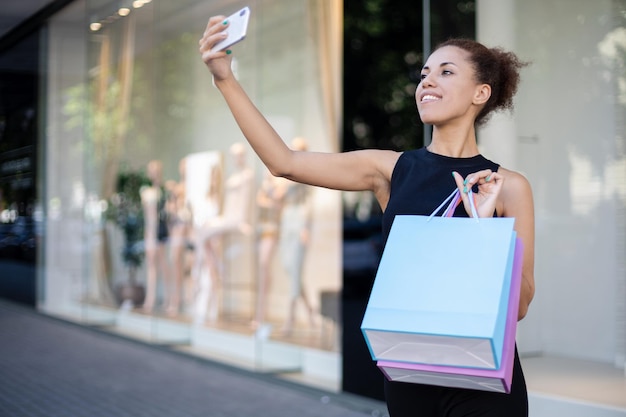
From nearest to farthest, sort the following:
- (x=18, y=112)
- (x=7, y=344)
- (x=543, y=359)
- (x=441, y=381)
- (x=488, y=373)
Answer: (x=488, y=373)
(x=441, y=381)
(x=543, y=359)
(x=7, y=344)
(x=18, y=112)

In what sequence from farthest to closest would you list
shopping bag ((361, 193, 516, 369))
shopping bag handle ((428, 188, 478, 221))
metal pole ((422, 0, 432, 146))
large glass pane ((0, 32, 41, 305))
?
large glass pane ((0, 32, 41, 305)), metal pole ((422, 0, 432, 146)), shopping bag handle ((428, 188, 478, 221)), shopping bag ((361, 193, 516, 369))

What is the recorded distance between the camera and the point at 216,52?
1833 millimetres

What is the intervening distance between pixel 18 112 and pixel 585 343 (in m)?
9.12

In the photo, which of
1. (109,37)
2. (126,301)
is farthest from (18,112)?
(126,301)

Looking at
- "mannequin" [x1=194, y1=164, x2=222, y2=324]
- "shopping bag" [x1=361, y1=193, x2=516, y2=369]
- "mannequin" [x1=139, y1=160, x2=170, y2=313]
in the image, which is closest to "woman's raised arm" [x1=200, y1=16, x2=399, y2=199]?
"shopping bag" [x1=361, y1=193, x2=516, y2=369]

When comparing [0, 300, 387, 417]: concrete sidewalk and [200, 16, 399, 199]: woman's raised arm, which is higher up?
[200, 16, 399, 199]: woman's raised arm

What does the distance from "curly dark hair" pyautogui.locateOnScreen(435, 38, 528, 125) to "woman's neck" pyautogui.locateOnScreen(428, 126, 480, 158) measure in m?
0.12

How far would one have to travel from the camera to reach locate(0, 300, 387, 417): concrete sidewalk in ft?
19.3

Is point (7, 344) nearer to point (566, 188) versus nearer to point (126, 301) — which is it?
point (126, 301)

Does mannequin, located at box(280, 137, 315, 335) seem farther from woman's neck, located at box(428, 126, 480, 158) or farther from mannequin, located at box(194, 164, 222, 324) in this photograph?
woman's neck, located at box(428, 126, 480, 158)

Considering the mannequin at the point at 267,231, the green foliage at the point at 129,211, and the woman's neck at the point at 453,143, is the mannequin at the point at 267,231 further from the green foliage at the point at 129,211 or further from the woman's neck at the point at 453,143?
the woman's neck at the point at 453,143

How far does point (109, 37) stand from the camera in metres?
11.0

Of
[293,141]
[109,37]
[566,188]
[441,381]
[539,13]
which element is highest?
[109,37]

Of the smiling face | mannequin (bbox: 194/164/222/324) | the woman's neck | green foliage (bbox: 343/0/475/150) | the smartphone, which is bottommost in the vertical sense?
mannequin (bbox: 194/164/222/324)
